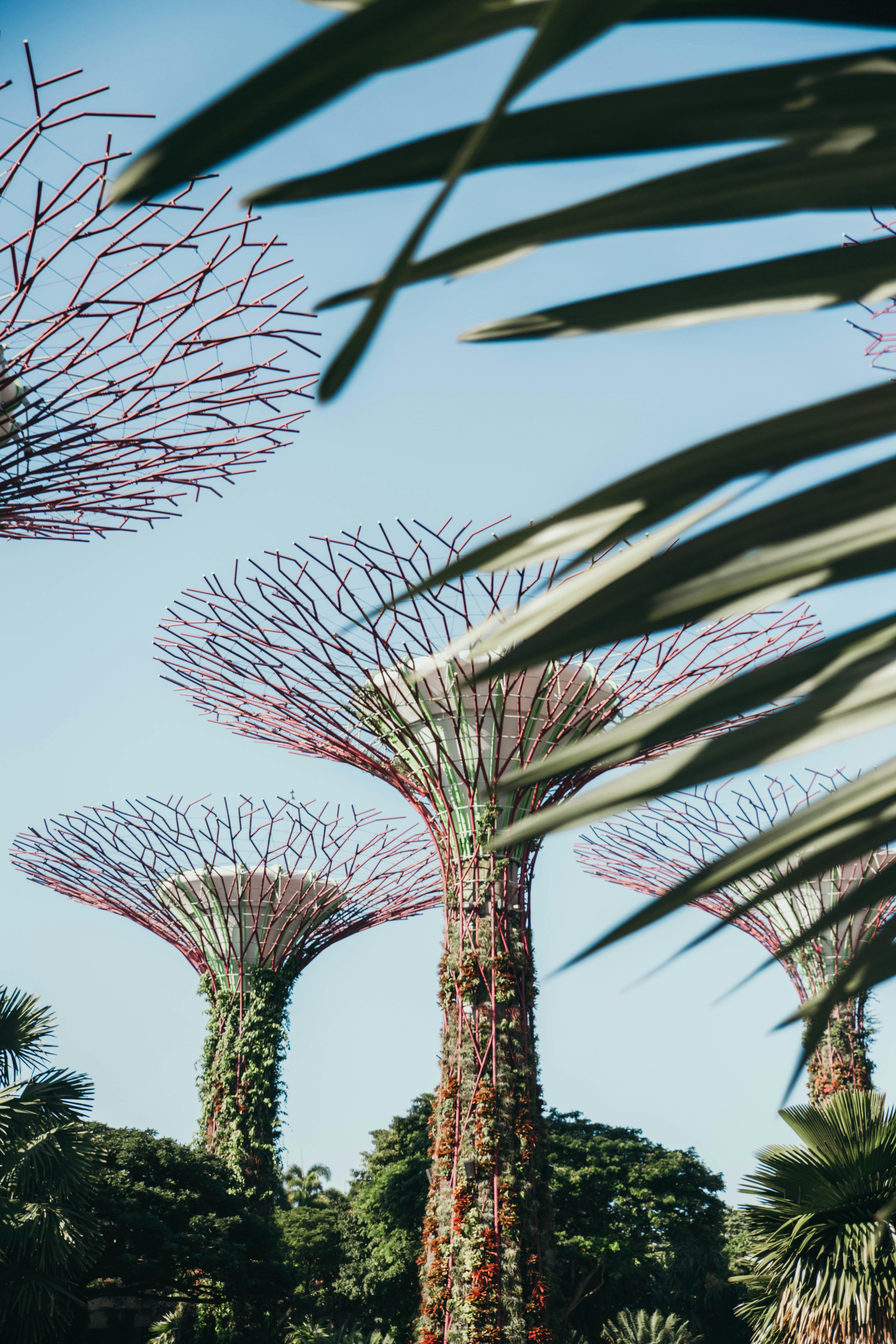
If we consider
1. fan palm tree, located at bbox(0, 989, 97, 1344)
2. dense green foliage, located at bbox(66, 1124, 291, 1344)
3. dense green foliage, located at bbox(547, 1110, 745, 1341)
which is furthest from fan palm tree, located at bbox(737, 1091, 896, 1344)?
dense green foliage, located at bbox(547, 1110, 745, 1341)

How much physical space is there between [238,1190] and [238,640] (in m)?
10.2

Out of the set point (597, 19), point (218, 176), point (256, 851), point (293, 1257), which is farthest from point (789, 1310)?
point (293, 1257)

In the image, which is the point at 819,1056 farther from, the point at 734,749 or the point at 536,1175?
the point at 734,749

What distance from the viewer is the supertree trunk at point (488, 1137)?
29.5ft

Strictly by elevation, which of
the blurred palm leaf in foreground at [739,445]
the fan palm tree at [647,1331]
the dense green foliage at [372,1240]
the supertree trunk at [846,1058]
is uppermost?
the supertree trunk at [846,1058]

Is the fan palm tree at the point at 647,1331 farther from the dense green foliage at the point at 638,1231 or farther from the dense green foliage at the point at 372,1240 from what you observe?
the dense green foliage at the point at 638,1231

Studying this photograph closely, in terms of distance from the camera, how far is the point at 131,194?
59 centimetres

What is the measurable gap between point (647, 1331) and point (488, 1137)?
495 inches

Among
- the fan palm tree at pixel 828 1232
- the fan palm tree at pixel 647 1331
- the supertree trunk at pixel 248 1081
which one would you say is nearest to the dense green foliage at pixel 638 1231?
the fan palm tree at pixel 647 1331

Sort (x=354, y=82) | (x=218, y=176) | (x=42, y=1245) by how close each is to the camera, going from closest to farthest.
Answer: (x=354, y=82)
(x=218, y=176)
(x=42, y=1245)

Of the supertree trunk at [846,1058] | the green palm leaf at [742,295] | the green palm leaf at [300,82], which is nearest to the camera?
the green palm leaf at [300,82]

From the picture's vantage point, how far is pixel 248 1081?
1819 cm

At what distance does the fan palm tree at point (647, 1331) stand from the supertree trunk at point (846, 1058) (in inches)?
214

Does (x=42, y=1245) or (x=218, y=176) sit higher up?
(x=218, y=176)
